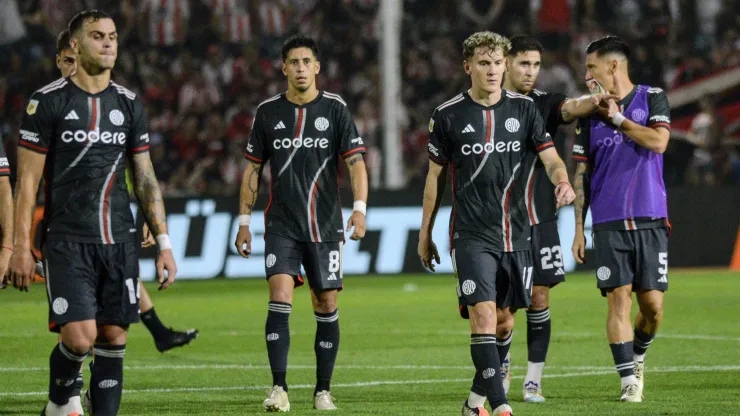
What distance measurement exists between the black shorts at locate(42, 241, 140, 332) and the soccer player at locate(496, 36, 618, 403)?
265 cm

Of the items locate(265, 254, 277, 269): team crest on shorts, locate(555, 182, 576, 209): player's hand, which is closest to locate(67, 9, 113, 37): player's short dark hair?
locate(265, 254, 277, 269): team crest on shorts

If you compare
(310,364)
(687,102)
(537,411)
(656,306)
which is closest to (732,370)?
(656,306)

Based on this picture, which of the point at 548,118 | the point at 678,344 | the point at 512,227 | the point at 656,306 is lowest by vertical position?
the point at 678,344

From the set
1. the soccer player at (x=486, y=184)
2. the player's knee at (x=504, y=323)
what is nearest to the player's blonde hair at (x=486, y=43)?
the soccer player at (x=486, y=184)

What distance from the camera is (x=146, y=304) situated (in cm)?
1070

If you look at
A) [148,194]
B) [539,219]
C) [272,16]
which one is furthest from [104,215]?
[272,16]

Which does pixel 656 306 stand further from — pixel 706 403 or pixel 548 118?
pixel 548 118

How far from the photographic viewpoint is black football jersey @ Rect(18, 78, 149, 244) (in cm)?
689

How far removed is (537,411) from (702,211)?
12715 mm

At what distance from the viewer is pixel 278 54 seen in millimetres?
27156

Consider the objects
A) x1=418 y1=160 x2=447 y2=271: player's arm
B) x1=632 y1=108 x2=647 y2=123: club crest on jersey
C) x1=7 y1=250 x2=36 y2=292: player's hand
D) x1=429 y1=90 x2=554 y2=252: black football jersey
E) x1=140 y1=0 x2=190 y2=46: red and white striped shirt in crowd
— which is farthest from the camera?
x1=140 y1=0 x2=190 y2=46: red and white striped shirt in crowd

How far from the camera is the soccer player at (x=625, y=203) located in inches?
349

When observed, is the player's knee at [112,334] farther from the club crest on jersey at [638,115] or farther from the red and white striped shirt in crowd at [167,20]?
the red and white striped shirt in crowd at [167,20]

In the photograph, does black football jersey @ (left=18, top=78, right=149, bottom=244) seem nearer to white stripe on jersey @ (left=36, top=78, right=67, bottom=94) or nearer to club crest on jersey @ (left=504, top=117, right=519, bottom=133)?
white stripe on jersey @ (left=36, top=78, right=67, bottom=94)
